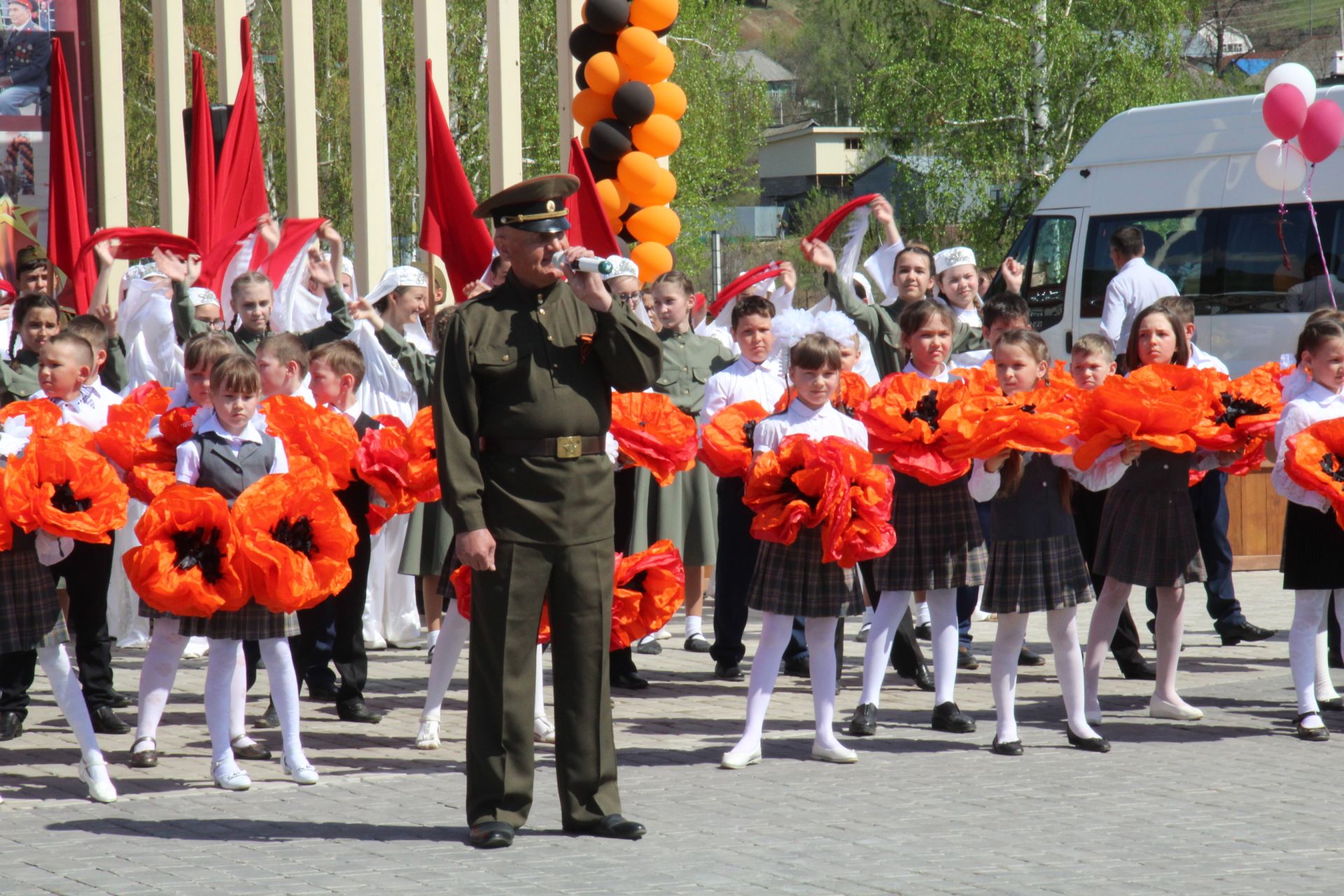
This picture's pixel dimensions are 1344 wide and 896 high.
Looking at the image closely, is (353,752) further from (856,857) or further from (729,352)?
(729,352)

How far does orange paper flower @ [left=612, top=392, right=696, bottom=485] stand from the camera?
24.8 ft

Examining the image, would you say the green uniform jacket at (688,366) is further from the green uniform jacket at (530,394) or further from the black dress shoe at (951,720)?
the green uniform jacket at (530,394)

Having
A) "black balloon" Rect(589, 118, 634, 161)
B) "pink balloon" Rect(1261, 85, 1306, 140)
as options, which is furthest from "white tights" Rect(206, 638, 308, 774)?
"pink balloon" Rect(1261, 85, 1306, 140)

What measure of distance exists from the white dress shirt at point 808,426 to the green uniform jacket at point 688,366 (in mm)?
2545

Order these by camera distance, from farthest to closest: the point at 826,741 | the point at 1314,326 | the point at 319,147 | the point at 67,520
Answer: the point at 319,147 → the point at 1314,326 → the point at 826,741 → the point at 67,520

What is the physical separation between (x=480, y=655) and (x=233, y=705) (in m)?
1.73

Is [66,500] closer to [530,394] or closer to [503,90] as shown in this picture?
[530,394]

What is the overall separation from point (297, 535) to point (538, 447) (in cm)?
129

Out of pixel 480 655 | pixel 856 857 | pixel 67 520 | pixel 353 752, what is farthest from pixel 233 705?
pixel 856 857

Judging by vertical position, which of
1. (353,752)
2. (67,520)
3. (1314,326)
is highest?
(1314,326)

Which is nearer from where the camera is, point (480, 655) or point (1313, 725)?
point (480, 655)

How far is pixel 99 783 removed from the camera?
6.28 m

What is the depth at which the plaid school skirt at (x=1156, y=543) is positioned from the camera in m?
7.50

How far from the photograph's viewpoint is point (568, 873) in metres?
5.13
